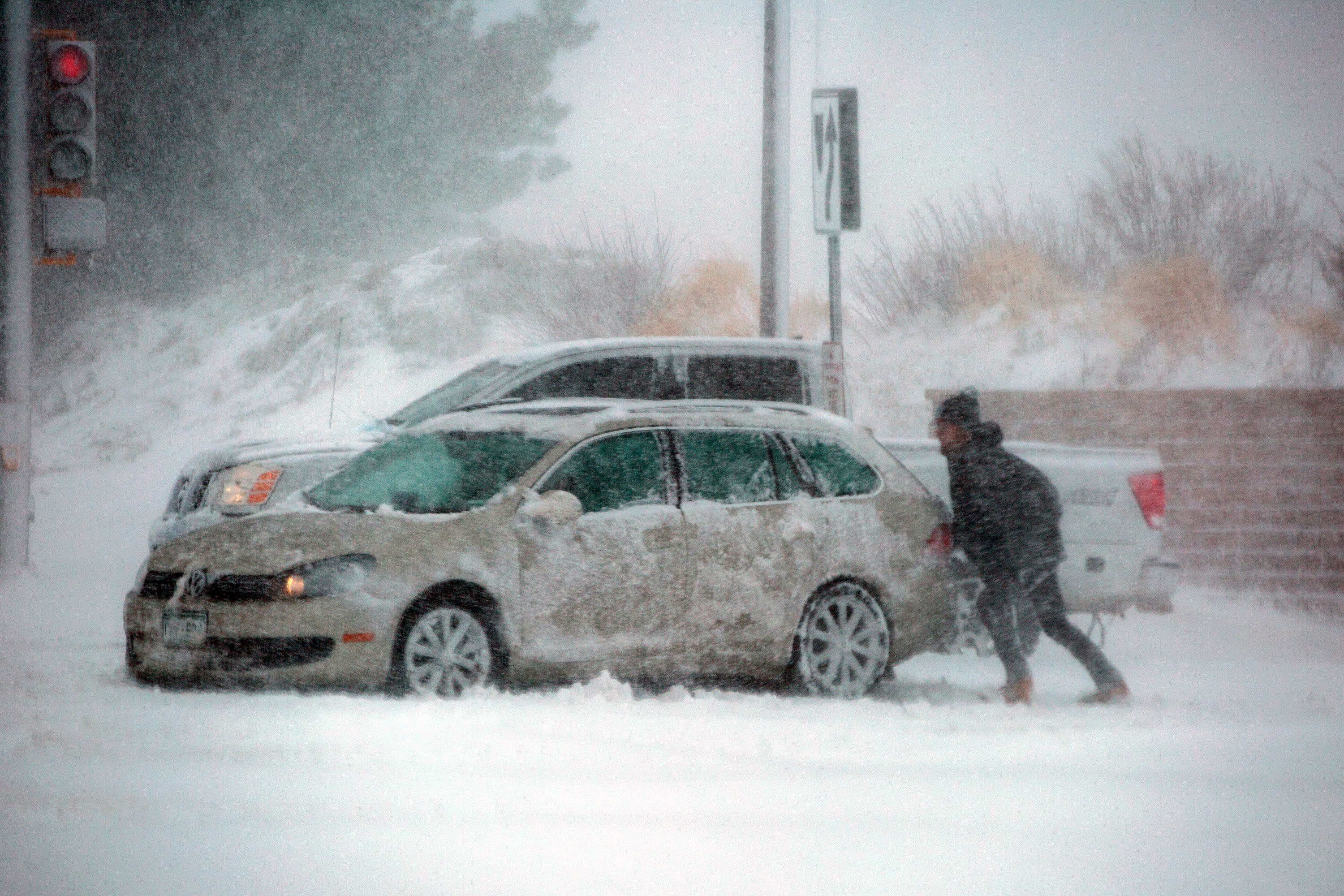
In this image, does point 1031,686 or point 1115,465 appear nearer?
point 1031,686

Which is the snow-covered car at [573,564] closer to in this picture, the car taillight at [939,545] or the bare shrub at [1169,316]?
the car taillight at [939,545]

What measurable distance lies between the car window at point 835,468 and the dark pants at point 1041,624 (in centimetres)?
79

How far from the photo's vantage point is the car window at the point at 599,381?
10062mm

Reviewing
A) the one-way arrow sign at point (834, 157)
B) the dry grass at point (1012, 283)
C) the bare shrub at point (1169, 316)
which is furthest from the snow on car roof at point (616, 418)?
the dry grass at point (1012, 283)

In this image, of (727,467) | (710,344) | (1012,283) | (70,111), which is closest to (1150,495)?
(727,467)

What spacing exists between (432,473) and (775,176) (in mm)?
6948

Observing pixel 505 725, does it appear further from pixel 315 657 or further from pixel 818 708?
pixel 818 708

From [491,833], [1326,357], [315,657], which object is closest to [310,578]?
[315,657]

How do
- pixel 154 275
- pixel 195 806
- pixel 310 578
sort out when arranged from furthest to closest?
pixel 154 275, pixel 310 578, pixel 195 806

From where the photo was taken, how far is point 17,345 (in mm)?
13641

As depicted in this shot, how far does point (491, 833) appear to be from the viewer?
501 cm

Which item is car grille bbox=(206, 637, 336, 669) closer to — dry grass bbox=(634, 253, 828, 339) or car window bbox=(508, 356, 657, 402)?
car window bbox=(508, 356, 657, 402)

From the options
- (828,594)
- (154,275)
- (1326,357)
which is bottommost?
(828,594)

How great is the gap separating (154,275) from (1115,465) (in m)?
39.3
